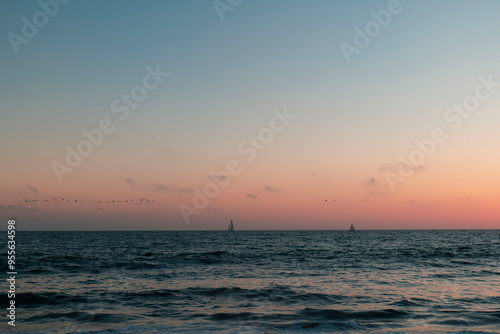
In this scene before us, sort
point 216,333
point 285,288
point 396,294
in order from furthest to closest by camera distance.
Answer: point 285,288 → point 396,294 → point 216,333

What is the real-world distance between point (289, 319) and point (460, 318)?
7.83 meters

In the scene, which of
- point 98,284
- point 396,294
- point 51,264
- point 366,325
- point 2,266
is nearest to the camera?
point 366,325

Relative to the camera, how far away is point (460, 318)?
55.7 ft

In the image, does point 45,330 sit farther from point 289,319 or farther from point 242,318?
point 289,319

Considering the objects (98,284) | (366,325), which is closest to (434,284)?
(366,325)

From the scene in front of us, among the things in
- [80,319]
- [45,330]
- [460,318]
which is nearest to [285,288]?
[460,318]

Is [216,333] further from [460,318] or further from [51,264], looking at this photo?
[51,264]

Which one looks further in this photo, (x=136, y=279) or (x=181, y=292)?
(x=136, y=279)

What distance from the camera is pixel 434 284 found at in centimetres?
2617

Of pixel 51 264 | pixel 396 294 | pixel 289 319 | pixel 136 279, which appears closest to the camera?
pixel 289 319

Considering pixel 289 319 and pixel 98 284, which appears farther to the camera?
pixel 98 284

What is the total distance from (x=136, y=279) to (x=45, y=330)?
1347cm

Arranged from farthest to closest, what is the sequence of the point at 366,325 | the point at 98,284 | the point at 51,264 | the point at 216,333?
the point at 51,264
the point at 98,284
the point at 366,325
the point at 216,333

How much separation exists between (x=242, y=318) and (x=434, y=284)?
52.8ft
